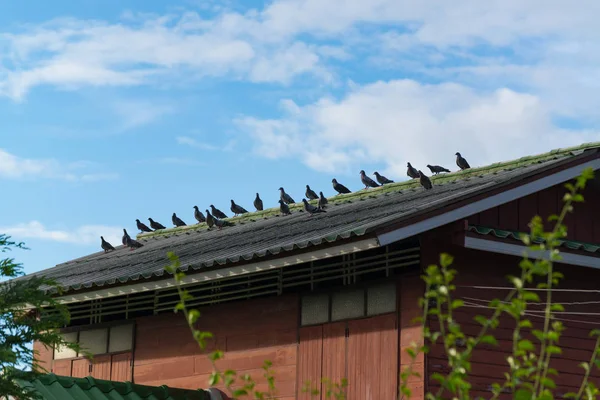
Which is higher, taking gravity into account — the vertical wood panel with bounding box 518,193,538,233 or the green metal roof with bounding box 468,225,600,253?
the vertical wood panel with bounding box 518,193,538,233

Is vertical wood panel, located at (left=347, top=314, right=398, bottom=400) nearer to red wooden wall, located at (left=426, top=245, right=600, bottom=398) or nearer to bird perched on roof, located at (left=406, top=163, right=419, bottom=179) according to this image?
red wooden wall, located at (left=426, top=245, right=600, bottom=398)

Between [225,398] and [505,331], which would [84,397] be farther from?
[505,331]

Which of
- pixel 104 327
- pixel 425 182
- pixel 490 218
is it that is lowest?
pixel 104 327

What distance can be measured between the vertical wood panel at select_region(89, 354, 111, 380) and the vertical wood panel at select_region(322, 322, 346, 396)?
3.93 metres

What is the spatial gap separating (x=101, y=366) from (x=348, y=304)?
4445mm

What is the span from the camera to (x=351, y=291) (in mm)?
12609

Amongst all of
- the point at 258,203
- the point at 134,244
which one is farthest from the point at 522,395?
the point at 258,203

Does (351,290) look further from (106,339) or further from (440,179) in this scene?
(106,339)

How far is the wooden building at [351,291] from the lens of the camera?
11938 millimetres

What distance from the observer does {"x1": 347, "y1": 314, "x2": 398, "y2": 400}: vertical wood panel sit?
39.3 feet

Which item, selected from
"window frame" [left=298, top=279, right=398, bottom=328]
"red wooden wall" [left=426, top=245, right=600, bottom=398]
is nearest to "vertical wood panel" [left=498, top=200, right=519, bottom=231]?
"red wooden wall" [left=426, top=245, right=600, bottom=398]

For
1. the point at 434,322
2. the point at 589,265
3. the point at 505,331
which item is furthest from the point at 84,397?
the point at 589,265

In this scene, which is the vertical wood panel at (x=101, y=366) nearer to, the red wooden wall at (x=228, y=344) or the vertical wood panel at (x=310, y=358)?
the red wooden wall at (x=228, y=344)

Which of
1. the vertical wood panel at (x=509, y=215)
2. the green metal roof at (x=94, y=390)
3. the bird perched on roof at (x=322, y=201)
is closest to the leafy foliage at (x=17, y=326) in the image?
the green metal roof at (x=94, y=390)
